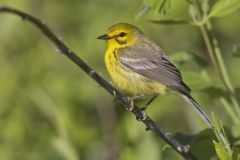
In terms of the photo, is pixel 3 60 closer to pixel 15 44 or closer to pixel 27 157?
pixel 15 44

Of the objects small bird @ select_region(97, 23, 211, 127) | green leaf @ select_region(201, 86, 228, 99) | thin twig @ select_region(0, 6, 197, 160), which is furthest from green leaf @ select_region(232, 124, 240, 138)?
small bird @ select_region(97, 23, 211, 127)

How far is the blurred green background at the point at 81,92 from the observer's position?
491 centimetres

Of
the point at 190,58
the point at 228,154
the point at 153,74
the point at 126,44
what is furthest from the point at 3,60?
the point at 228,154

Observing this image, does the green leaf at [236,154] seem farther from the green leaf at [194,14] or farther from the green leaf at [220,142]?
the green leaf at [194,14]

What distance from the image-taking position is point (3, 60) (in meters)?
7.33

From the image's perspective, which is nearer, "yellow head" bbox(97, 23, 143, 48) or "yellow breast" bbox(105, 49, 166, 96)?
"yellow breast" bbox(105, 49, 166, 96)

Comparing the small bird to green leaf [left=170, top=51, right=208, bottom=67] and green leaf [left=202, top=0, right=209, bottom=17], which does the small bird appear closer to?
green leaf [left=170, top=51, right=208, bottom=67]

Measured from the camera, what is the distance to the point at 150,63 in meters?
5.94

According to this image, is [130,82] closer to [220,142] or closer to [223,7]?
[223,7]

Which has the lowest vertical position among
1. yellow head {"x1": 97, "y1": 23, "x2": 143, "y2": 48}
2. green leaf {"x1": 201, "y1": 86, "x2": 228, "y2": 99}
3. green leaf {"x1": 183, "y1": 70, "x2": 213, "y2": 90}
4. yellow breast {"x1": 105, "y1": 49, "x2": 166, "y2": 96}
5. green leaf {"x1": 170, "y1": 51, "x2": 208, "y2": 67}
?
green leaf {"x1": 201, "y1": 86, "x2": 228, "y2": 99}

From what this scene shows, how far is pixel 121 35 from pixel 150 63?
13.7 inches

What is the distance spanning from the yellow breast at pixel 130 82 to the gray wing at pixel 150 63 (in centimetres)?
4

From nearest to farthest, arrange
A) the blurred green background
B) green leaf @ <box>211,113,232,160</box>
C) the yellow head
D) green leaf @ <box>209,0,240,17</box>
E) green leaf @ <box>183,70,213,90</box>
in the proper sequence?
green leaf @ <box>211,113,232,160</box>, green leaf @ <box>209,0,240,17</box>, green leaf @ <box>183,70,213,90</box>, the blurred green background, the yellow head

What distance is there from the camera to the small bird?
215 inches
